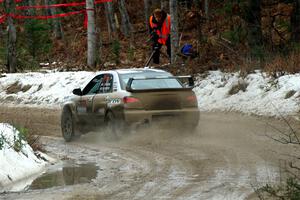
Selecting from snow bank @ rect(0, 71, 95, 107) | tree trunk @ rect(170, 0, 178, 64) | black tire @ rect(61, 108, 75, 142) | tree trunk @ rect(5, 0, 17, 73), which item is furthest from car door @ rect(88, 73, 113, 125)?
tree trunk @ rect(5, 0, 17, 73)

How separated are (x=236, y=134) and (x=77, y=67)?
1530 centimetres

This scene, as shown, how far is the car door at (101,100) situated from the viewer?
14469 mm

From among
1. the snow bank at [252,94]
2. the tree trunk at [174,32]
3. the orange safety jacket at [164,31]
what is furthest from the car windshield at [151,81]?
the orange safety jacket at [164,31]

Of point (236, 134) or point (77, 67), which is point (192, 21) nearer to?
point (77, 67)

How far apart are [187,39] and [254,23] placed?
41.2 ft

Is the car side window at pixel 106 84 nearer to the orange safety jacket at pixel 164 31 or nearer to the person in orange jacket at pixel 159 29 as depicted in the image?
the person in orange jacket at pixel 159 29

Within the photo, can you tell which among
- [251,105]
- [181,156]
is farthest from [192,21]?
[181,156]

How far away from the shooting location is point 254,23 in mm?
21469

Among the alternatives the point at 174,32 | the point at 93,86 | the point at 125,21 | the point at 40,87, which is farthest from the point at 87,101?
the point at 125,21

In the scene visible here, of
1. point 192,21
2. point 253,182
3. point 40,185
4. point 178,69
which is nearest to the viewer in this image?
point 253,182

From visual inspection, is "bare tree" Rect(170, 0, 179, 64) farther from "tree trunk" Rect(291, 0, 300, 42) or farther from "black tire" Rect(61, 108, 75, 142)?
"black tire" Rect(61, 108, 75, 142)

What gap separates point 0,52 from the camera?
30.3 meters

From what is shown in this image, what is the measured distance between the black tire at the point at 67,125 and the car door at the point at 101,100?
824 millimetres

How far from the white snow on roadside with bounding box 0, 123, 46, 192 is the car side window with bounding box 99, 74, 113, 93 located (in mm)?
3599
